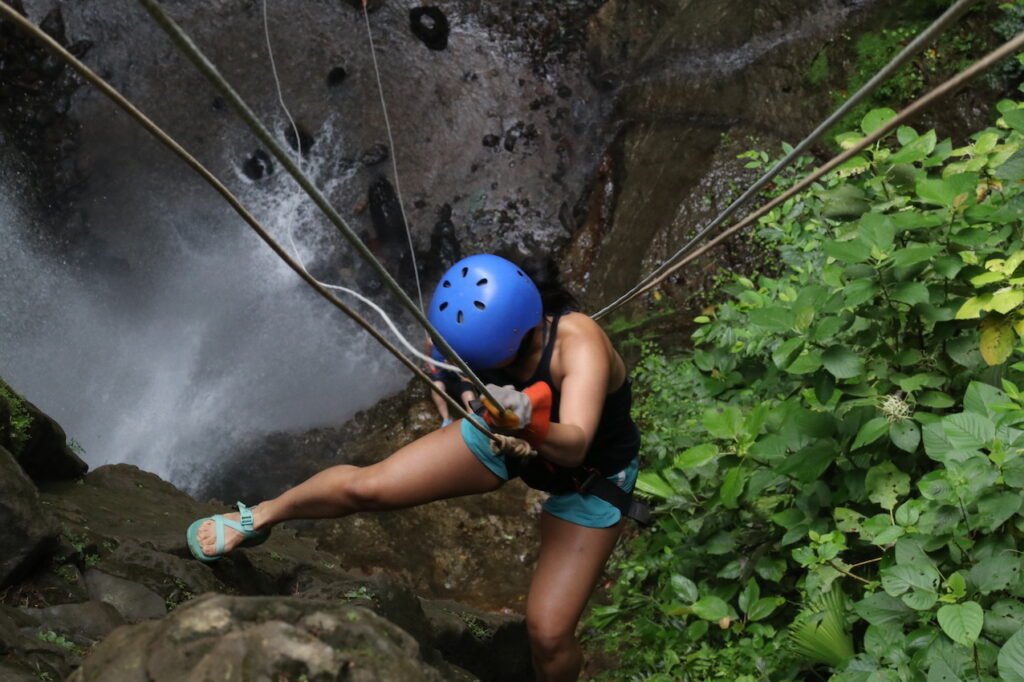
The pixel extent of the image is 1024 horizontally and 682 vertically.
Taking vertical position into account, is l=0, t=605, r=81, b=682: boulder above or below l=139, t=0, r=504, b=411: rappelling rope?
below

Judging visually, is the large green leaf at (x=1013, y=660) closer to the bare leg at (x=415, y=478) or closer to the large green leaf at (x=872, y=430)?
the large green leaf at (x=872, y=430)

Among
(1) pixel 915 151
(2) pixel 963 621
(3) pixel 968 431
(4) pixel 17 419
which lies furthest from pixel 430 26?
(2) pixel 963 621

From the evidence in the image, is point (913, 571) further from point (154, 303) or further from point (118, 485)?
point (154, 303)

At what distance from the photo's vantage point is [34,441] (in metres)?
4.84

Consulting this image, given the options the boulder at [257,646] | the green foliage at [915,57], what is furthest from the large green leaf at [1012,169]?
the green foliage at [915,57]

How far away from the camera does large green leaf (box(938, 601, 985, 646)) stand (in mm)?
2773

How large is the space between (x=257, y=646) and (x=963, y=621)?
1.93 meters

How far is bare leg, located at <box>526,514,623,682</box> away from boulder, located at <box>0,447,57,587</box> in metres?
1.80

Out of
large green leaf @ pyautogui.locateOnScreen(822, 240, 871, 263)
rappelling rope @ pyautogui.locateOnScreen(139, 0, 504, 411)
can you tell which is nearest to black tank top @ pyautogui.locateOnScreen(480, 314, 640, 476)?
large green leaf @ pyautogui.locateOnScreen(822, 240, 871, 263)

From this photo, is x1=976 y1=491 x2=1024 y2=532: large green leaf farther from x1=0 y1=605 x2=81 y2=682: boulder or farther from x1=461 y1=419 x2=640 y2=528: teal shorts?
x1=0 y1=605 x2=81 y2=682: boulder

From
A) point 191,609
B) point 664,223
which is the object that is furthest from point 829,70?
point 191,609

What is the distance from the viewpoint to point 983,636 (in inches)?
117

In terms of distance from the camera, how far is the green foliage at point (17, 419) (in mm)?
4555

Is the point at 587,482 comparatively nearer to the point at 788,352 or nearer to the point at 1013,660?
the point at 788,352
